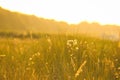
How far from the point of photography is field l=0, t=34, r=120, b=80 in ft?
10.9

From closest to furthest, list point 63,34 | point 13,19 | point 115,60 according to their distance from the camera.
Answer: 1. point 115,60
2. point 63,34
3. point 13,19

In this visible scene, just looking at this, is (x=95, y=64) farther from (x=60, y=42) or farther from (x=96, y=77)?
(x=60, y=42)

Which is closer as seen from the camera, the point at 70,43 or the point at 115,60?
the point at 115,60

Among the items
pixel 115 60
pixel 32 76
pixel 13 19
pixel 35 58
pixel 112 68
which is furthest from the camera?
pixel 13 19

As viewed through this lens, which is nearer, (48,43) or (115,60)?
(115,60)

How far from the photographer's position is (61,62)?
12.2ft

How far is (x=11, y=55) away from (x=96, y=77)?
1.40m

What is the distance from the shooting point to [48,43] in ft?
14.6

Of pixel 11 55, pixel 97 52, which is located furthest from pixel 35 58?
pixel 97 52

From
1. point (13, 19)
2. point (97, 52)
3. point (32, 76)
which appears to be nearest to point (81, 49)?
point (97, 52)

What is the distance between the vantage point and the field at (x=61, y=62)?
333 cm

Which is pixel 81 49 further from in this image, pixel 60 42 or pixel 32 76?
pixel 32 76

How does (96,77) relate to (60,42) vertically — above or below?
below

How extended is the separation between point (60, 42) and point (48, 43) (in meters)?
0.24
